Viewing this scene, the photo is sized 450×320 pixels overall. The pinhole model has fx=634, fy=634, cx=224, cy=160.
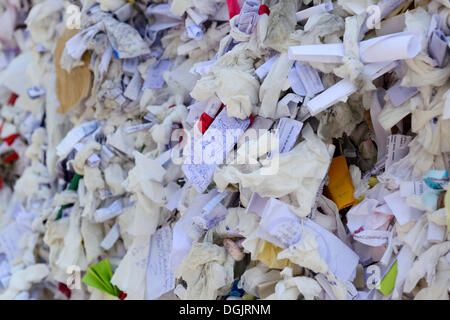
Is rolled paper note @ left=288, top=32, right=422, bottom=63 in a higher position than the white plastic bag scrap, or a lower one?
higher

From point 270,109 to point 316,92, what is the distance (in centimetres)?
8

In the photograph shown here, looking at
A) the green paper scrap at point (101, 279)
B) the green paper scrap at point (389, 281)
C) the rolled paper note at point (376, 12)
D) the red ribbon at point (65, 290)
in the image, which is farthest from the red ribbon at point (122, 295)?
the rolled paper note at point (376, 12)

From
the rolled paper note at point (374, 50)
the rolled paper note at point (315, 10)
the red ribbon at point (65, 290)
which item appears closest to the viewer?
the rolled paper note at point (374, 50)

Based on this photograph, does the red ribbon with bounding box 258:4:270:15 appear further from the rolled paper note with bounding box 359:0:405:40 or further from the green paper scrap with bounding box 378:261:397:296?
the green paper scrap with bounding box 378:261:397:296

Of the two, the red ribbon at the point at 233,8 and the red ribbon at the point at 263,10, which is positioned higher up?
the red ribbon at the point at 263,10

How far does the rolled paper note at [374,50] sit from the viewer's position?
3.07ft

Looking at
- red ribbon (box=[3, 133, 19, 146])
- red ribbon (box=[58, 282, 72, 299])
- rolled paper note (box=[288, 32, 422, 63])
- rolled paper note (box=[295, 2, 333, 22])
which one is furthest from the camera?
red ribbon (box=[3, 133, 19, 146])

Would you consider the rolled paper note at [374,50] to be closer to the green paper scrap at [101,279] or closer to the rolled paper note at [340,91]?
the rolled paper note at [340,91]

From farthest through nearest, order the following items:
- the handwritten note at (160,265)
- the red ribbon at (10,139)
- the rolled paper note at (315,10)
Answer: the red ribbon at (10,139), the handwritten note at (160,265), the rolled paper note at (315,10)

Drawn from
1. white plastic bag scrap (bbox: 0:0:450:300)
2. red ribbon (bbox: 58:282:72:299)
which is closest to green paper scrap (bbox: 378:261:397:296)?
white plastic bag scrap (bbox: 0:0:450:300)

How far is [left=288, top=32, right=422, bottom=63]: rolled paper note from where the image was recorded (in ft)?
3.07

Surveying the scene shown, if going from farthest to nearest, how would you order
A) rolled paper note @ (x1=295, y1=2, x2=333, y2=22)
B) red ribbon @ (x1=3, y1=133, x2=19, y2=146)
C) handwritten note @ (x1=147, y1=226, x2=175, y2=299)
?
red ribbon @ (x1=3, y1=133, x2=19, y2=146) → handwritten note @ (x1=147, y1=226, x2=175, y2=299) → rolled paper note @ (x1=295, y1=2, x2=333, y2=22)

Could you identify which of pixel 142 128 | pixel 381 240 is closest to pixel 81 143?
pixel 142 128

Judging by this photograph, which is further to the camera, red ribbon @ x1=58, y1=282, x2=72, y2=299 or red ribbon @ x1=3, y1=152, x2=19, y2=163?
red ribbon @ x1=3, y1=152, x2=19, y2=163
